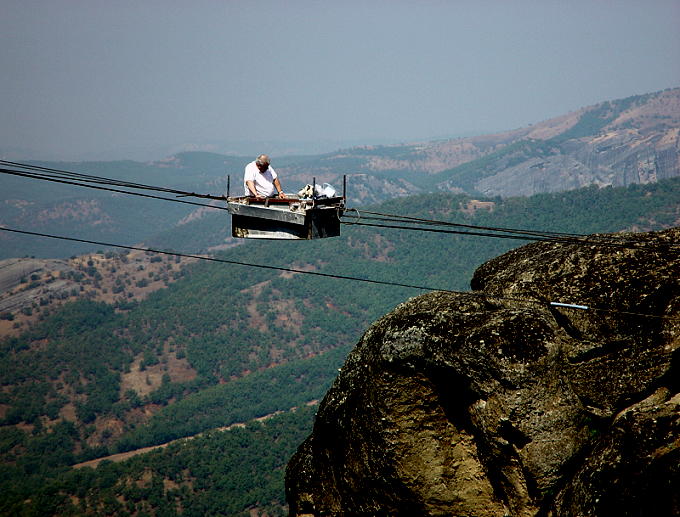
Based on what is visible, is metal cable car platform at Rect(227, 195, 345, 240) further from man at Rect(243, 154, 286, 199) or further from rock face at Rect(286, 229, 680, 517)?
rock face at Rect(286, 229, 680, 517)

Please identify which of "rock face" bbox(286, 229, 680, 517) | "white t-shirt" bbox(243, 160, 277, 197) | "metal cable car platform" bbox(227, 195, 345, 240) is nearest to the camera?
"rock face" bbox(286, 229, 680, 517)

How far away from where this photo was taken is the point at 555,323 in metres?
16.6

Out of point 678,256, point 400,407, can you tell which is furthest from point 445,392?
point 678,256

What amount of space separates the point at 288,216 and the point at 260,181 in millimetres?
1997

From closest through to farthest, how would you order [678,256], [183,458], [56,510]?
[678,256], [56,510], [183,458]

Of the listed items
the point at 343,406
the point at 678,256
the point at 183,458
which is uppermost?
the point at 678,256

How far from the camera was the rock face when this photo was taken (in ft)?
49.5

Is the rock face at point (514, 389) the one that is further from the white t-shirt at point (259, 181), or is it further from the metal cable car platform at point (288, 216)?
the white t-shirt at point (259, 181)

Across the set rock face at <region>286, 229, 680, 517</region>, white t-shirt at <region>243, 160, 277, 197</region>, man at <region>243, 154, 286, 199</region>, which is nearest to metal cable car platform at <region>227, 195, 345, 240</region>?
man at <region>243, 154, 286, 199</region>

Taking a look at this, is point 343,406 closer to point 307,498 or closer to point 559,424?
point 307,498

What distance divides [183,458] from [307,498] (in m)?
155

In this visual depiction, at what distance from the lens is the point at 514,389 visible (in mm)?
15445

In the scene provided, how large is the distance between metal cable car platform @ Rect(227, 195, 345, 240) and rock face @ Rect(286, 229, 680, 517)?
3855 mm

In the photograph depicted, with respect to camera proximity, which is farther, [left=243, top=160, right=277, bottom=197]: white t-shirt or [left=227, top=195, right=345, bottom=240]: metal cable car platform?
[left=243, top=160, right=277, bottom=197]: white t-shirt
